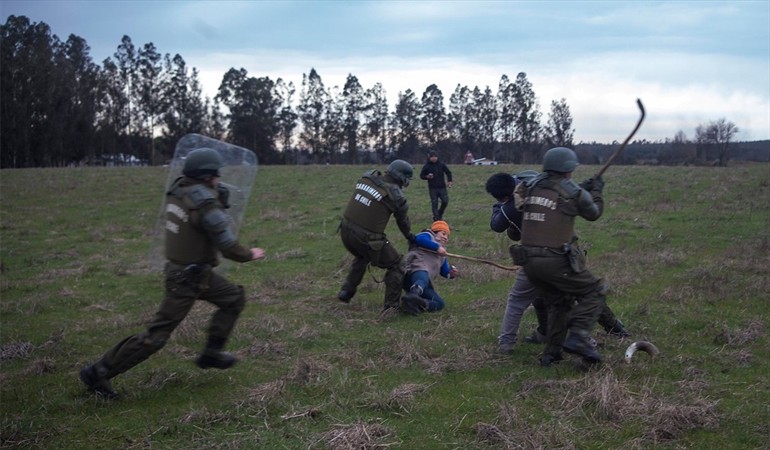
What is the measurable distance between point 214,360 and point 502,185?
134 inches

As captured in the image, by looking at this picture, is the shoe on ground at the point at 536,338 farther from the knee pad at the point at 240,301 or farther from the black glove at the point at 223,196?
the black glove at the point at 223,196

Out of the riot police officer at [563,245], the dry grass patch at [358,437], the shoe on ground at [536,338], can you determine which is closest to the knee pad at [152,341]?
the dry grass patch at [358,437]

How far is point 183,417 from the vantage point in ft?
18.1

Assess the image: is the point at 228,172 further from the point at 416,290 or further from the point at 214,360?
the point at 416,290

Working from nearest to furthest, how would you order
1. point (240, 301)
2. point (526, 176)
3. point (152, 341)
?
point (152, 341) → point (240, 301) → point (526, 176)

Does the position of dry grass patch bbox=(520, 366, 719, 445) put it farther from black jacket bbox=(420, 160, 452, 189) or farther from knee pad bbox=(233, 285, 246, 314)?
black jacket bbox=(420, 160, 452, 189)

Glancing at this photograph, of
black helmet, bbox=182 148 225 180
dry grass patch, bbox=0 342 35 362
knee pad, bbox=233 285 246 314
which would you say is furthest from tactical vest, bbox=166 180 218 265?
dry grass patch, bbox=0 342 35 362

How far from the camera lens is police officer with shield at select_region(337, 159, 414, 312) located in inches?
354

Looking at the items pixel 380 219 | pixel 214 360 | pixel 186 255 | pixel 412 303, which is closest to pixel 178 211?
pixel 186 255

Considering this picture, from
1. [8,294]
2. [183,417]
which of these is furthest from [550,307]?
[8,294]

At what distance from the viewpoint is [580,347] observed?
6246 mm

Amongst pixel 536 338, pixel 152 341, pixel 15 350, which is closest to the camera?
pixel 152 341

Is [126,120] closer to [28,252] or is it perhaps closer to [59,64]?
[59,64]

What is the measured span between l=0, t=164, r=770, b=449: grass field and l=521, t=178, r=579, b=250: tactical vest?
1214 mm
